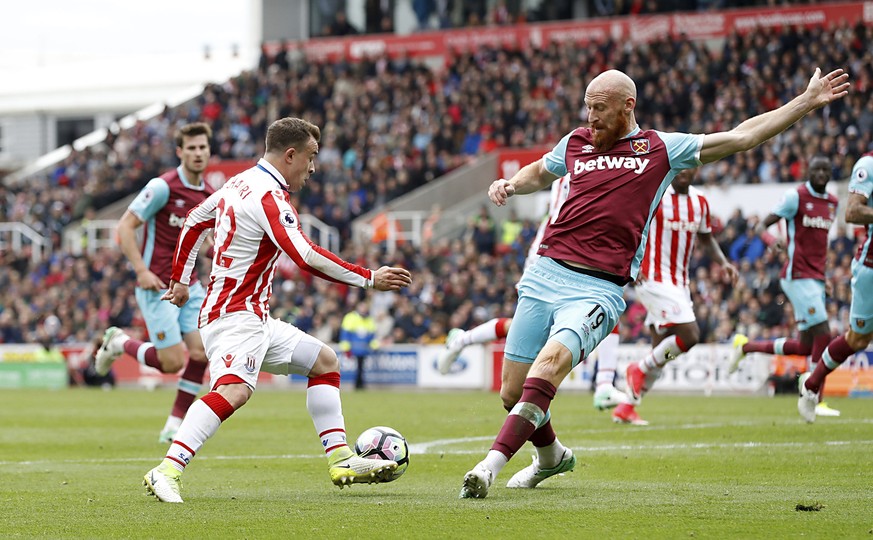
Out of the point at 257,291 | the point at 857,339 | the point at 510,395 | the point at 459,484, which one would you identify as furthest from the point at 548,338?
the point at 857,339

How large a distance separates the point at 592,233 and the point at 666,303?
6.03 metres

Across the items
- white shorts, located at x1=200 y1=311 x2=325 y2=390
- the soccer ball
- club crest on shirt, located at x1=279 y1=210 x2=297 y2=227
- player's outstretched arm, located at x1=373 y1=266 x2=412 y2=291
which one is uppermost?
club crest on shirt, located at x1=279 y1=210 x2=297 y2=227

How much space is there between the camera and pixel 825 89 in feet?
24.2

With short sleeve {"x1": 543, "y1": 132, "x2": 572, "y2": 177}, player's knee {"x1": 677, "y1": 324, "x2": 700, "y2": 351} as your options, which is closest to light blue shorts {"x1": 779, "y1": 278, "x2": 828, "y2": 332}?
player's knee {"x1": 677, "y1": 324, "x2": 700, "y2": 351}

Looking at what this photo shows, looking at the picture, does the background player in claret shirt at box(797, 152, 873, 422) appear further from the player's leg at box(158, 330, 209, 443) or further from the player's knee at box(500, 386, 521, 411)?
the player's leg at box(158, 330, 209, 443)

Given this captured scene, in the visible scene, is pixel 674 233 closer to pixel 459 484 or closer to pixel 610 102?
pixel 459 484

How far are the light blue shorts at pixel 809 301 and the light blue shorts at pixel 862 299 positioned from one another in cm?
344

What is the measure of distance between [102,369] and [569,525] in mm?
8015

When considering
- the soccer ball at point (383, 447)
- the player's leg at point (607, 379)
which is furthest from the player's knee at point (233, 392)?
the player's leg at point (607, 379)

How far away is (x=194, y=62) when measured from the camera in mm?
58312

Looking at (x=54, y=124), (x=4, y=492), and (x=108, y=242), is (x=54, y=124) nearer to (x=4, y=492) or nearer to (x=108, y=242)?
(x=108, y=242)

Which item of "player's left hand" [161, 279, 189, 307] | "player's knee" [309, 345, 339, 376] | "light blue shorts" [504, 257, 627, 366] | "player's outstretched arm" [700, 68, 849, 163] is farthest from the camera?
"player's left hand" [161, 279, 189, 307]

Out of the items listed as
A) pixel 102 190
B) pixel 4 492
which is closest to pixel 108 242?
pixel 102 190

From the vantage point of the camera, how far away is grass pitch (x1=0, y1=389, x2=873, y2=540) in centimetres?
639
